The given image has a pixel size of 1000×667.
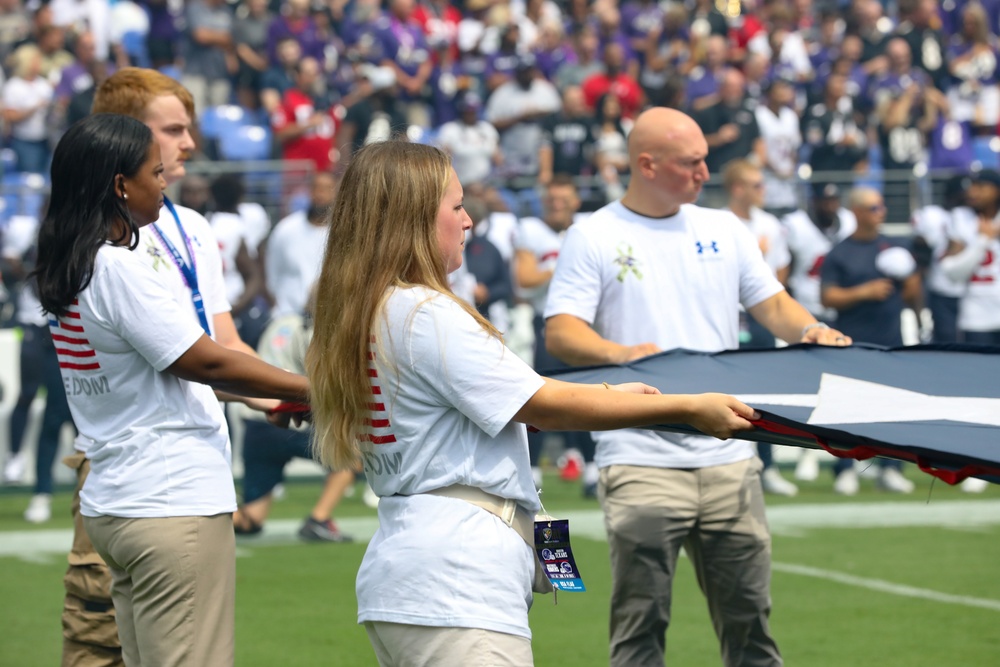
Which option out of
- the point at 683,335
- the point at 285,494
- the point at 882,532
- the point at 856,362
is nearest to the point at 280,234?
the point at 285,494

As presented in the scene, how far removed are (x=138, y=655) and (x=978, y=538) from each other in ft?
24.4

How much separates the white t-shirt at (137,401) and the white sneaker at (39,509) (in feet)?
24.2

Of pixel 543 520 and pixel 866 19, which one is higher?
pixel 866 19

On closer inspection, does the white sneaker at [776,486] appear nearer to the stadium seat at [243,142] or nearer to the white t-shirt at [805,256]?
the white t-shirt at [805,256]

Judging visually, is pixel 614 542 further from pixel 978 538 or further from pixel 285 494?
pixel 285 494

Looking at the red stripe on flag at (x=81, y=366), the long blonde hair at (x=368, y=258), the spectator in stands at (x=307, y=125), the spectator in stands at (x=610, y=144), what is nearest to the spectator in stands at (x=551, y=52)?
the spectator in stands at (x=610, y=144)

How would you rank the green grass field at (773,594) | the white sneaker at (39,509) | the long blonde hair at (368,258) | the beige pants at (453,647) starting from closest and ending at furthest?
the beige pants at (453,647) < the long blonde hair at (368,258) < the green grass field at (773,594) < the white sneaker at (39,509)

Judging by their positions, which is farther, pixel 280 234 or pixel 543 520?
pixel 280 234

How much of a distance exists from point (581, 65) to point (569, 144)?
103 inches

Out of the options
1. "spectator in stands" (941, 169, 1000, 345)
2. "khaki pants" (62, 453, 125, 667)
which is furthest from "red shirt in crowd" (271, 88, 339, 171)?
"khaki pants" (62, 453, 125, 667)

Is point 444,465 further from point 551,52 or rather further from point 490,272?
point 551,52

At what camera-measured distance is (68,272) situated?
12.1 ft

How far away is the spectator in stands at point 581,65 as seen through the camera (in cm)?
1956

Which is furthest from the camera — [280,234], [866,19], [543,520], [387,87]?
[866,19]
